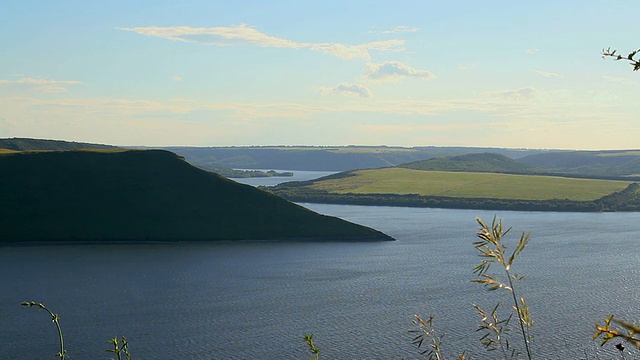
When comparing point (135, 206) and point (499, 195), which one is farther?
point (499, 195)

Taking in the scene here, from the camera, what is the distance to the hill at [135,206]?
110m

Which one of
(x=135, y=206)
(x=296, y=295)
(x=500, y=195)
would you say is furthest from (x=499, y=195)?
(x=296, y=295)

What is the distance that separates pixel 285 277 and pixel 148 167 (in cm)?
6260

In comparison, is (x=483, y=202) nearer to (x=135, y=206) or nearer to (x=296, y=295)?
(x=135, y=206)

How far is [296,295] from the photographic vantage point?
64688 millimetres

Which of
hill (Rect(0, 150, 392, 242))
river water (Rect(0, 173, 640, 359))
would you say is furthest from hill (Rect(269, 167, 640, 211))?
hill (Rect(0, 150, 392, 242))

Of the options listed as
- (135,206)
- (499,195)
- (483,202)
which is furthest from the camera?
(499,195)

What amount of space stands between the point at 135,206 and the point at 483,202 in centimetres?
Result: 8749

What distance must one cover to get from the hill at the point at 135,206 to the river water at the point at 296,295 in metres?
6.71

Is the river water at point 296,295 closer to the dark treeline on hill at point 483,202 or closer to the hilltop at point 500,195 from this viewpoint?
the dark treeline on hill at point 483,202

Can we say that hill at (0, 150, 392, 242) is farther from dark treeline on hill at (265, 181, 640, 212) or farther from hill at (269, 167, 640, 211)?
hill at (269, 167, 640, 211)

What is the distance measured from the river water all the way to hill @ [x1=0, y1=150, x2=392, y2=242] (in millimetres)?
6709

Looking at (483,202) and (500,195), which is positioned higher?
(500,195)

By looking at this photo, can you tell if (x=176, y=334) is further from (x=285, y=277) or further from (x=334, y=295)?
(x=285, y=277)
